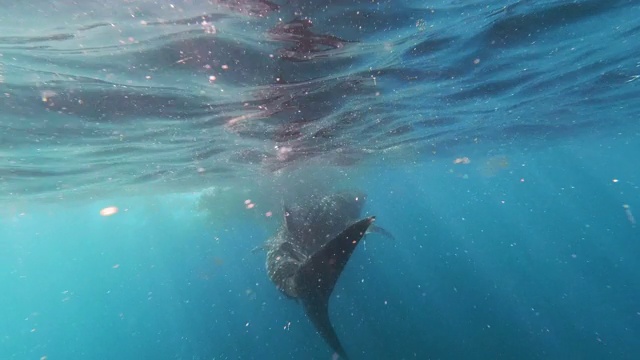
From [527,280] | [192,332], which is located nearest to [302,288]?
[192,332]

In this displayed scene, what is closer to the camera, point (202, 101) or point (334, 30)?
point (334, 30)

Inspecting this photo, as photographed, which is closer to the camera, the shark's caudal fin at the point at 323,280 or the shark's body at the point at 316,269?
the shark's body at the point at 316,269

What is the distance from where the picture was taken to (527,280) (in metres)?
34.4

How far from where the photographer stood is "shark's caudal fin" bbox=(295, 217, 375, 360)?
→ 5824mm

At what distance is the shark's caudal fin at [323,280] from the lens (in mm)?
5824

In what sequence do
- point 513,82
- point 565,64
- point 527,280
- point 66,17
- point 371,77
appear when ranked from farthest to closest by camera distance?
point 527,280 < point 513,82 < point 565,64 < point 371,77 < point 66,17

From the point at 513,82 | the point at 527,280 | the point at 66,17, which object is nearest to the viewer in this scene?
the point at 66,17

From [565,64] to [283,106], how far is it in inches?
370

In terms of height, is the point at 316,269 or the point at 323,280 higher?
the point at 316,269

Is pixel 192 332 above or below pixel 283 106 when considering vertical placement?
below

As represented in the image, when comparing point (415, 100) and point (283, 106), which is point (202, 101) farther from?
point (415, 100)

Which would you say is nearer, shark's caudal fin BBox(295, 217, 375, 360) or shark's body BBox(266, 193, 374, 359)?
shark's body BBox(266, 193, 374, 359)

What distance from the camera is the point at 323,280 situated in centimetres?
616

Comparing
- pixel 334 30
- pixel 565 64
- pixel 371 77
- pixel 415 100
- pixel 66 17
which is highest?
pixel 66 17
